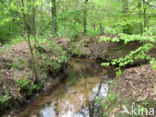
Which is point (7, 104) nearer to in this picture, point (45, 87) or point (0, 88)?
point (0, 88)

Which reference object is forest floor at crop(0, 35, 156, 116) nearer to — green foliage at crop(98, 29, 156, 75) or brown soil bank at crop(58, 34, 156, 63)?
green foliage at crop(98, 29, 156, 75)

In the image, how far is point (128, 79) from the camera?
6.07m

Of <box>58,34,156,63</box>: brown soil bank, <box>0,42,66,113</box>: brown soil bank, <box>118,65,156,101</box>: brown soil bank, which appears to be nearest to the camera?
<box>118,65,156,101</box>: brown soil bank

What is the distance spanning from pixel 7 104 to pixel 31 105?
1107 millimetres

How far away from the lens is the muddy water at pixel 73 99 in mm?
5379

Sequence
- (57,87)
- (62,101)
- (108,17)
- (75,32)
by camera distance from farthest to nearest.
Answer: (75,32) < (108,17) < (57,87) < (62,101)

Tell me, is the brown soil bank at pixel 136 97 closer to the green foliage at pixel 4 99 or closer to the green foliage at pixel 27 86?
the green foliage at pixel 27 86

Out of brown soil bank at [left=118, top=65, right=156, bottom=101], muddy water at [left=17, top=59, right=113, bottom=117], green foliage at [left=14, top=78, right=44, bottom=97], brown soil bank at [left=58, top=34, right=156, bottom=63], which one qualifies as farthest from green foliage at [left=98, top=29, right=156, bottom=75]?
brown soil bank at [left=58, top=34, right=156, bottom=63]

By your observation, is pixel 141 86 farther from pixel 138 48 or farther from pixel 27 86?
pixel 27 86

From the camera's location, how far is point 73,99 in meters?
6.43

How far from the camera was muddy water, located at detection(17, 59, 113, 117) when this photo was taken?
538 cm

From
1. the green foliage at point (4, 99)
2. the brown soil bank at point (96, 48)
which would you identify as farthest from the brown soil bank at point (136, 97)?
the brown soil bank at point (96, 48)

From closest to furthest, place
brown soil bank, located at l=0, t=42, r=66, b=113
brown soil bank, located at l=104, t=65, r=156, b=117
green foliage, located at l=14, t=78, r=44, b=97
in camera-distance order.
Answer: brown soil bank, located at l=104, t=65, r=156, b=117 < brown soil bank, located at l=0, t=42, r=66, b=113 < green foliage, located at l=14, t=78, r=44, b=97

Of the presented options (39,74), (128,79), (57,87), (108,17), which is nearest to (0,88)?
(39,74)
